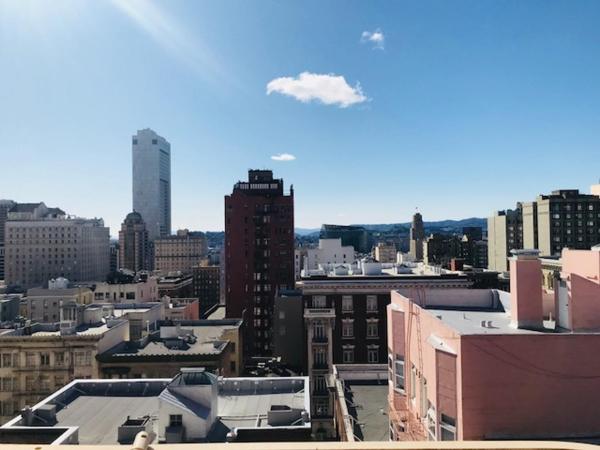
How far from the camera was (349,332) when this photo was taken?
57000mm

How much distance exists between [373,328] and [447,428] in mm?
39022

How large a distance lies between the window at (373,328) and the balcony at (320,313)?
4.79 meters

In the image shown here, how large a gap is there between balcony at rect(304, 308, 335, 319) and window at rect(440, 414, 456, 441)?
3809cm

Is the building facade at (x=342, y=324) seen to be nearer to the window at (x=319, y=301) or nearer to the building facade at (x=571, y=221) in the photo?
the window at (x=319, y=301)

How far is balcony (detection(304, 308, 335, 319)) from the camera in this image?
56.6 metres

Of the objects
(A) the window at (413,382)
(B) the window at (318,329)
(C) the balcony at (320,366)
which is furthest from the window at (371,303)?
(A) the window at (413,382)

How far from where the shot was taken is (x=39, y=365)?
157ft

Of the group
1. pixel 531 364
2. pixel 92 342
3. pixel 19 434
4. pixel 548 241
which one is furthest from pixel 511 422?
pixel 548 241

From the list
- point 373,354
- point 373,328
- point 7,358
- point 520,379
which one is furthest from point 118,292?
point 520,379

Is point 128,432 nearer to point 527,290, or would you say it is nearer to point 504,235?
point 527,290

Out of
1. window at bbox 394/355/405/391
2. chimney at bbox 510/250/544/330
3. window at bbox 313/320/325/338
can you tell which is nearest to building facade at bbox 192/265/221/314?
window at bbox 313/320/325/338

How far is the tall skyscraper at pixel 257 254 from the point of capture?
113 meters

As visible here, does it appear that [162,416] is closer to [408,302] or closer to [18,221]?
[408,302]

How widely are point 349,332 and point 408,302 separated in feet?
108
